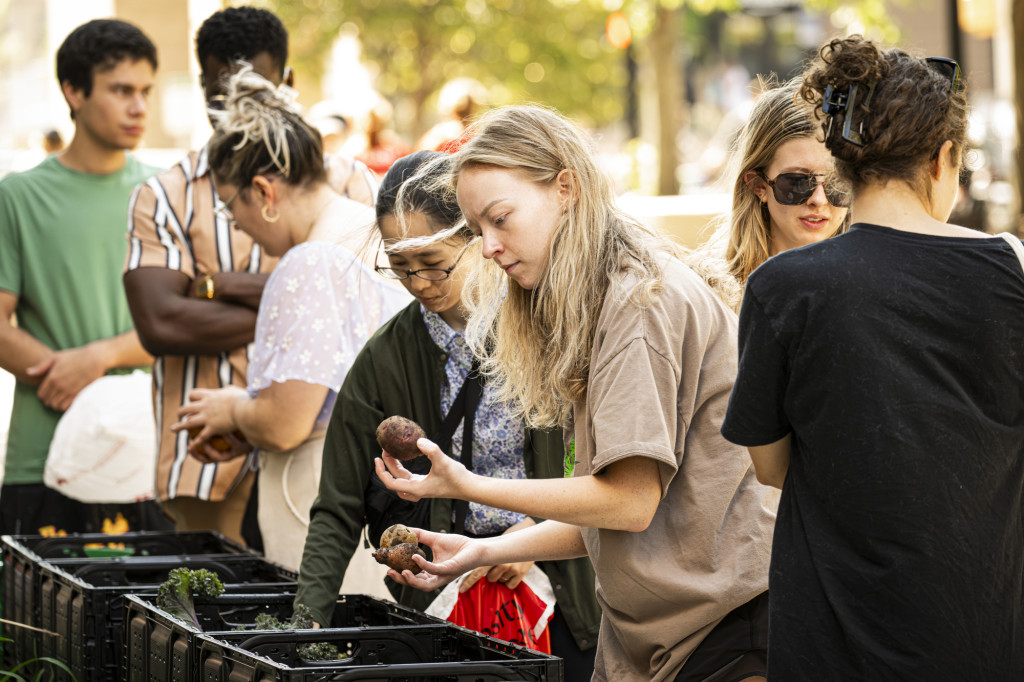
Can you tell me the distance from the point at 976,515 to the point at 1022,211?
28.0 ft

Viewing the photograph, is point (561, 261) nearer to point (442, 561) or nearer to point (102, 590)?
point (442, 561)

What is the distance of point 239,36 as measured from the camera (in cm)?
507

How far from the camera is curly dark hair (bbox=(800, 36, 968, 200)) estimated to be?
2.17m

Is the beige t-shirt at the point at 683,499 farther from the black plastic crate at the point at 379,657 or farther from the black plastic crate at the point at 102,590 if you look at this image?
the black plastic crate at the point at 102,590

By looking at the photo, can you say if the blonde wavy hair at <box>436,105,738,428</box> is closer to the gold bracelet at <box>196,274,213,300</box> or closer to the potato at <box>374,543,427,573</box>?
the potato at <box>374,543,427,573</box>

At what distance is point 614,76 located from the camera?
2458cm

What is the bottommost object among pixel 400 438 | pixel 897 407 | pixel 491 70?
pixel 400 438

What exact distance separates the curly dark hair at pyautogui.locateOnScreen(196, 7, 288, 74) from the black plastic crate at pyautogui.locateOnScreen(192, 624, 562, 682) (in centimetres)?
273

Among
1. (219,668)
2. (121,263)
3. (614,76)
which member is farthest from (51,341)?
(614,76)

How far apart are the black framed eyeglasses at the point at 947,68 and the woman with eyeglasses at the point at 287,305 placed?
6.62 ft

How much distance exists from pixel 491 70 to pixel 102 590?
18234 mm

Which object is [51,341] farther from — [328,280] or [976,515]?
[976,515]

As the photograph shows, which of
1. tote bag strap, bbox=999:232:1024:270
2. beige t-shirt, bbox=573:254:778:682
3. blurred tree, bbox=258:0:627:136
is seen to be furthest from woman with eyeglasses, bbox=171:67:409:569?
blurred tree, bbox=258:0:627:136

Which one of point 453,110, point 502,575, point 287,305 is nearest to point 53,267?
point 287,305
